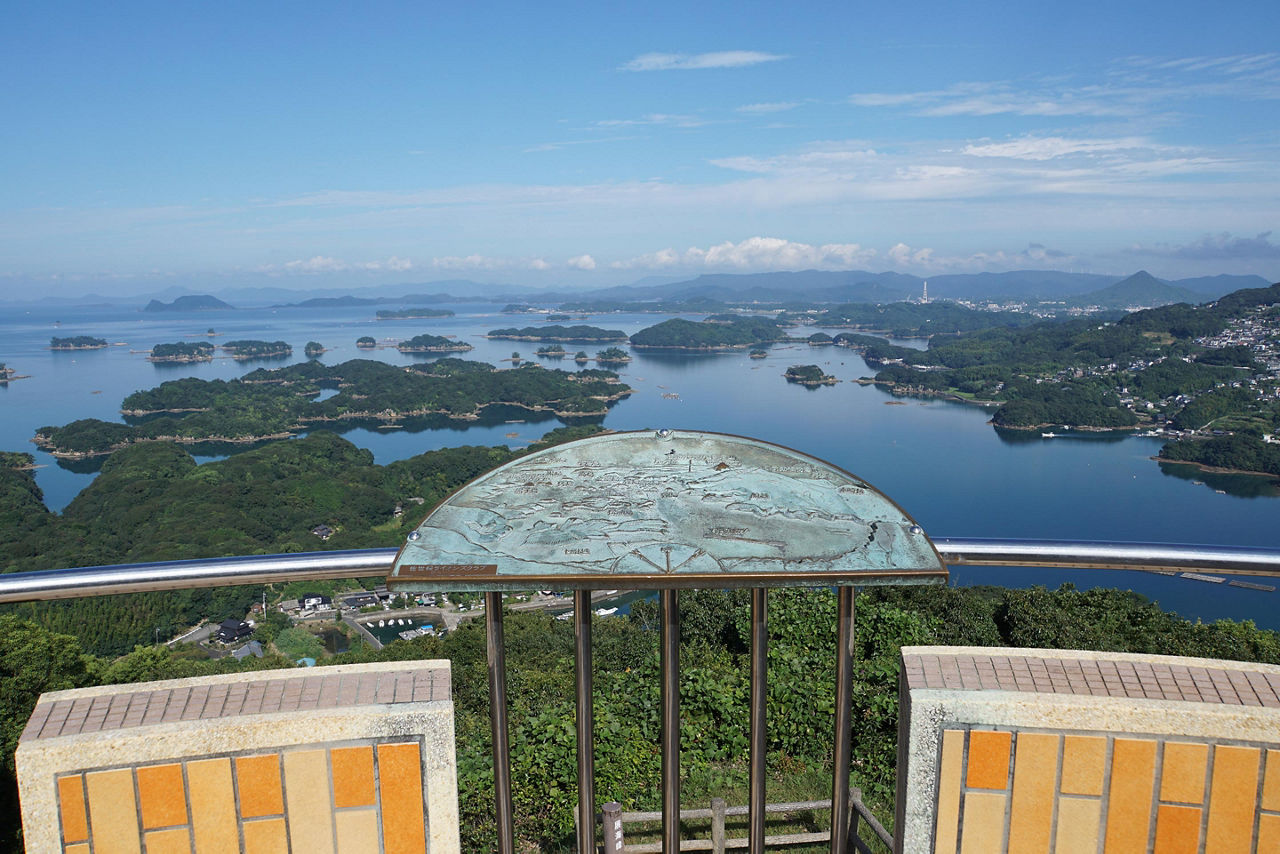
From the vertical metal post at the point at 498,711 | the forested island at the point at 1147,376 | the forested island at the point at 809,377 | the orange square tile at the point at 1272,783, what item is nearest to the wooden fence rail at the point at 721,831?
the vertical metal post at the point at 498,711

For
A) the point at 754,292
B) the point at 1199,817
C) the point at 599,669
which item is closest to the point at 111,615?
the point at 599,669

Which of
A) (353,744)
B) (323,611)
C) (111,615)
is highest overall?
(353,744)

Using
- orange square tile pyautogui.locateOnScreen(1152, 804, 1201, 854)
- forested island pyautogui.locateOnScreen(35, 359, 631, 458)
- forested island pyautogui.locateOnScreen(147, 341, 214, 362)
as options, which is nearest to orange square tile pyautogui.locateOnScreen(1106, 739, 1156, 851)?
orange square tile pyautogui.locateOnScreen(1152, 804, 1201, 854)

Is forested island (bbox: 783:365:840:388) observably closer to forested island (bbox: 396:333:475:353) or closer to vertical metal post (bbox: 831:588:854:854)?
forested island (bbox: 396:333:475:353)

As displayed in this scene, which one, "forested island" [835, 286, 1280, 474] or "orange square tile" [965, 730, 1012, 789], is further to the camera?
"forested island" [835, 286, 1280, 474]

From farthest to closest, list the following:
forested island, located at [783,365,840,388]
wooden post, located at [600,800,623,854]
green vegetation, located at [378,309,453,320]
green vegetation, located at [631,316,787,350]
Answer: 1. green vegetation, located at [378,309,453,320]
2. green vegetation, located at [631,316,787,350]
3. forested island, located at [783,365,840,388]
4. wooden post, located at [600,800,623,854]

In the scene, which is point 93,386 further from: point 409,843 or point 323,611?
point 409,843

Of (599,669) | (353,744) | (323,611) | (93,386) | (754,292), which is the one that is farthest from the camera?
(754,292)
